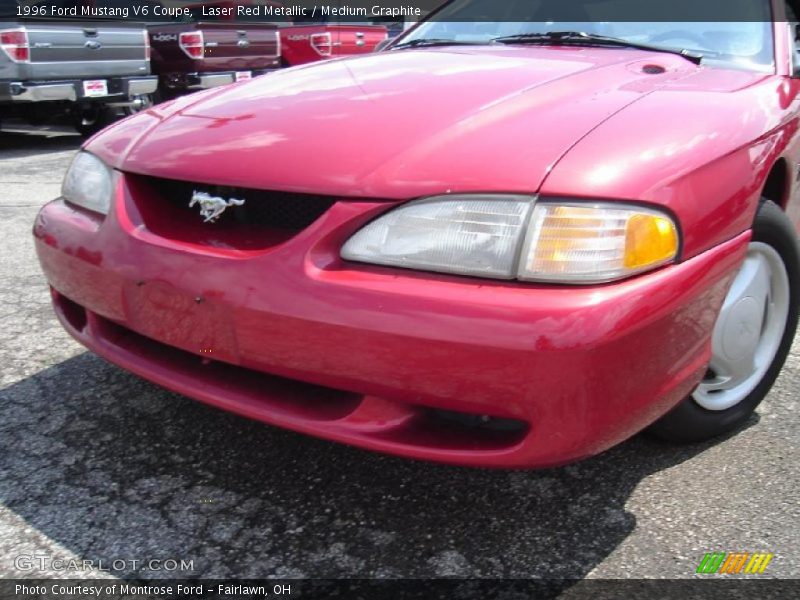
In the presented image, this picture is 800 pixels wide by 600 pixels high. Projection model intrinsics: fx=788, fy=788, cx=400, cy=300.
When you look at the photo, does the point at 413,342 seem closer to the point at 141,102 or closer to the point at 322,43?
the point at 141,102

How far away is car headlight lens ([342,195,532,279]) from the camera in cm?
156

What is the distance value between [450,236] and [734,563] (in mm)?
975

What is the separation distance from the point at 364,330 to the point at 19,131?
9091 mm

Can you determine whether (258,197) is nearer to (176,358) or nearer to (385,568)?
(176,358)

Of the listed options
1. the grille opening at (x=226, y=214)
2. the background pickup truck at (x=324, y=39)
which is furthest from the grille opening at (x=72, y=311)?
the background pickup truck at (x=324, y=39)

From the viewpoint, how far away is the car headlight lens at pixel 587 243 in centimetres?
154

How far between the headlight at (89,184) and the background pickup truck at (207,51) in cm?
714

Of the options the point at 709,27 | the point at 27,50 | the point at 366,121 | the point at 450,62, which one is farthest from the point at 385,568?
the point at 27,50

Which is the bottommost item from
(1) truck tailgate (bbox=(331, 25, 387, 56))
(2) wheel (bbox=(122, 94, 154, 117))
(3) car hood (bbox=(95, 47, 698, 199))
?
(2) wheel (bbox=(122, 94, 154, 117))

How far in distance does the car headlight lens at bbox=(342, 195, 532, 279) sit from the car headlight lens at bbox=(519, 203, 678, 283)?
38 millimetres

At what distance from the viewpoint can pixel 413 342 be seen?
4.93ft

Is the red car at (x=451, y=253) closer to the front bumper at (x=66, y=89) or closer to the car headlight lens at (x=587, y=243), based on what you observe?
the car headlight lens at (x=587, y=243)

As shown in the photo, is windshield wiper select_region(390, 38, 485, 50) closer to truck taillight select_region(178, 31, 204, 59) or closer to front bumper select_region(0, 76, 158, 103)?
front bumper select_region(0, 76, 158, 103)

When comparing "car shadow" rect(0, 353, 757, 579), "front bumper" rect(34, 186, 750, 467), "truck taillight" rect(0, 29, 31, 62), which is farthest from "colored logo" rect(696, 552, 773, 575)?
"truck taillight" rect(0, 29, 31, 62)
